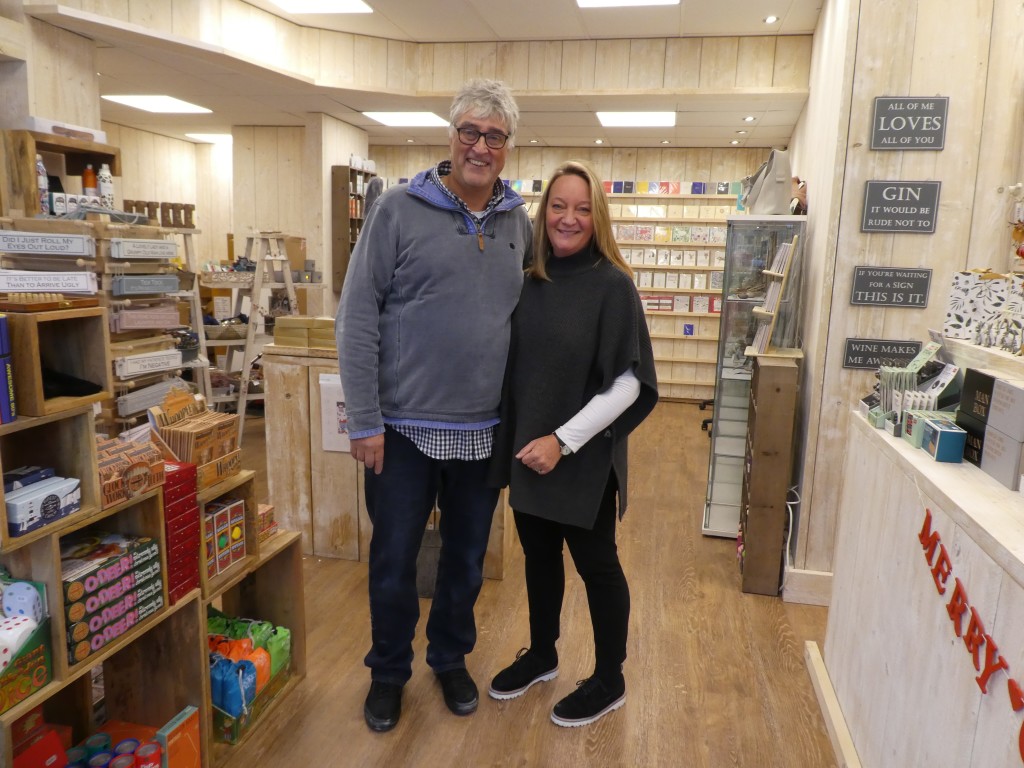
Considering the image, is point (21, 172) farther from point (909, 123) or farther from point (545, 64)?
point (909, 123)

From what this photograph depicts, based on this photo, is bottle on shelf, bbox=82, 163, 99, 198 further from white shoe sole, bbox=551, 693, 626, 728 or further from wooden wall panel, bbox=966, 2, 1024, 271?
wooden wall panel, bbox=966, 2, 1024, 271

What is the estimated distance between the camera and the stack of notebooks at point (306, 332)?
321 cm

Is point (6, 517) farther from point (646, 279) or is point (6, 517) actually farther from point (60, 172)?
point (646, 279)

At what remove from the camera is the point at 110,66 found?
18.0ft

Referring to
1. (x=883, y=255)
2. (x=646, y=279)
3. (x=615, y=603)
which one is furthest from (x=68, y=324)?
(x=646, y=279)

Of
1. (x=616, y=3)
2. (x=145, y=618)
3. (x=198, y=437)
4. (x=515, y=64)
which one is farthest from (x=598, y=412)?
(x=515, y=64)

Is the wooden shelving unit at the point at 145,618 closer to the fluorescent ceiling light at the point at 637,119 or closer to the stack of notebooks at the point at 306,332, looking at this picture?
the stack of notebooks at the point at 306,332

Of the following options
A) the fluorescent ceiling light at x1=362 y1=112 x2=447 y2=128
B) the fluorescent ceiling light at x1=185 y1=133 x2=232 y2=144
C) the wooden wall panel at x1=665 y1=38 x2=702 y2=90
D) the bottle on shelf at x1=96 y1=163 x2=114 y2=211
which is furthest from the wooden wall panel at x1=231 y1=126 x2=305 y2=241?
the wooden wall panel at x1=665 y1=38 x2=702 y2=90

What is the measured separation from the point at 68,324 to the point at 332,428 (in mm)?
1670

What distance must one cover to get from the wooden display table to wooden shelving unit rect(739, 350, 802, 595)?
105 centimetres

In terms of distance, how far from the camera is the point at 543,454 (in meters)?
1.87

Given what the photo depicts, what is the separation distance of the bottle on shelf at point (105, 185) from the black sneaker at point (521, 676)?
3416 mm

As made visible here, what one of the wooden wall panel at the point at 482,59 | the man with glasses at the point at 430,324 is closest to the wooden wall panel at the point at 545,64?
the wooden wall panel at the point at 482,59

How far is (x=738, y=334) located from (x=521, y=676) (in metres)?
2.20
